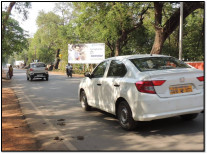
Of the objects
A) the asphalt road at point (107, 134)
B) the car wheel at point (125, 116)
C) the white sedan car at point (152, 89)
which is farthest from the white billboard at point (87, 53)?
the car wheel at point (125, 116)

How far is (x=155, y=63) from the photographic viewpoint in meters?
5.79

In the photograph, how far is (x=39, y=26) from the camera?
61.1 m

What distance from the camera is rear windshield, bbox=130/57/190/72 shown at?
558 centimetres

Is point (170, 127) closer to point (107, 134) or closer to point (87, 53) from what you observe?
point (107, 134)

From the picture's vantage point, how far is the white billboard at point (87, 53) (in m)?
33.8

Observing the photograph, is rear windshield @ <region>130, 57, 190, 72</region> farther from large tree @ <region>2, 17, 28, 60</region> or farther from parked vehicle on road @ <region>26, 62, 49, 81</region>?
parked vehicle on road @ <region>26, 62, 49, 81</region>

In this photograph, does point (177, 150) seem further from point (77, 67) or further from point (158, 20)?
point (77, 67)

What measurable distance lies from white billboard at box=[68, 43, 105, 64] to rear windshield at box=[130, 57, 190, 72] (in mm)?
27265

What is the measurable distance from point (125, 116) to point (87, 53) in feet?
100

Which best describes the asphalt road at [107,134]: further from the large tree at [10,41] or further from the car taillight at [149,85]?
the large tree at [10,41]

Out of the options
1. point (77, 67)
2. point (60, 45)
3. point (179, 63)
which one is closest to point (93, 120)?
point (179, 63)

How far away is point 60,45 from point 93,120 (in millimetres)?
40191

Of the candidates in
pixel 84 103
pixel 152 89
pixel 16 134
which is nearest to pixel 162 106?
pixel 152 89

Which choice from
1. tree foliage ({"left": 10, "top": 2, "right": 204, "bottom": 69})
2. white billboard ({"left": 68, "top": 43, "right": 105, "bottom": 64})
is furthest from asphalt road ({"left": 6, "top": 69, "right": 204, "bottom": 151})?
white billboard ({"left": 68, "top": 43, "right": 105, "bottom": 64})
